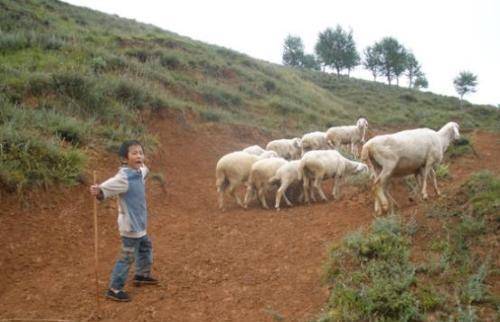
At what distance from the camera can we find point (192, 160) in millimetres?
14039

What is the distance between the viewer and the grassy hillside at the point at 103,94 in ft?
30.7

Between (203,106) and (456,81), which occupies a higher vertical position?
(456,81)

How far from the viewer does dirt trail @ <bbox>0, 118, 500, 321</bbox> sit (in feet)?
17.6

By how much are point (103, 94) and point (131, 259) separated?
360 inches

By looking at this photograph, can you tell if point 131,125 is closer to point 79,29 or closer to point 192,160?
point 192,160

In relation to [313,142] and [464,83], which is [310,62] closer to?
[464,83]

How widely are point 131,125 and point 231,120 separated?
18.0 ft

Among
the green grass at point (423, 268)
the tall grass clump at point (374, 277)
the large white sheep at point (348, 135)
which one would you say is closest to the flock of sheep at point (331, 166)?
the green grass at point (423, 268)

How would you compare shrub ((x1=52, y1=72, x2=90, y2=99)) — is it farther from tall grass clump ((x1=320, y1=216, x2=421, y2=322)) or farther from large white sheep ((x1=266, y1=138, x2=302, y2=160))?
tall grass clump ((x1=320, y1=216, x2=421, y2=322))

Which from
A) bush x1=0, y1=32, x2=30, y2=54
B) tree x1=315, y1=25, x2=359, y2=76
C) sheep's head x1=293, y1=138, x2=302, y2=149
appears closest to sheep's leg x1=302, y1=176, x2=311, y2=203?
sheep's head x1=293, y1=138, x2=302, y2=149

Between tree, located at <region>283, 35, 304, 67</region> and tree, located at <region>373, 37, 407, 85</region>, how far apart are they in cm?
1214

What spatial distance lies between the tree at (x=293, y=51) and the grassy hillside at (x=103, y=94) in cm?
3101

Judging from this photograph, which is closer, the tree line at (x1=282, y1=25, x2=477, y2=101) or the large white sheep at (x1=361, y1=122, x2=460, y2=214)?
the large white sheep at (x1=361, y1=122, x2=460, y2=214)

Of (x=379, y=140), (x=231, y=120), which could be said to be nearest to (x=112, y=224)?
(x=379, y=140)
